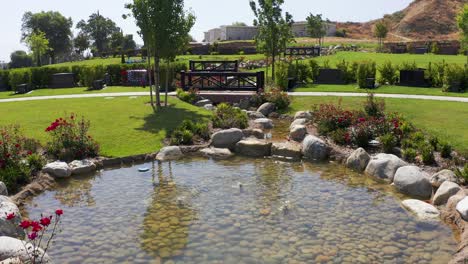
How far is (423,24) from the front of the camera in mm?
99188

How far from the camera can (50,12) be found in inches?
3775

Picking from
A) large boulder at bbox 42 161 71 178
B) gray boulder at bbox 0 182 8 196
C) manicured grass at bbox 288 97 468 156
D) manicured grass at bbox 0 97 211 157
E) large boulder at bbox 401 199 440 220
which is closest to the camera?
large boulder at bbox 401 199 440 220

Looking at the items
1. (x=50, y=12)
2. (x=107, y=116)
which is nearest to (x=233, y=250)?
(x=107, y=116)

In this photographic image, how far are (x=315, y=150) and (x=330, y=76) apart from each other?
51.5 feet

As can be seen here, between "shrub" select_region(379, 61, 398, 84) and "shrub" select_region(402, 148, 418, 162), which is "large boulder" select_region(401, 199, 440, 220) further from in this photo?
"shrub" select_region(379, 61, 398, 84)

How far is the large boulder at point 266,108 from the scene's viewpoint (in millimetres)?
21703

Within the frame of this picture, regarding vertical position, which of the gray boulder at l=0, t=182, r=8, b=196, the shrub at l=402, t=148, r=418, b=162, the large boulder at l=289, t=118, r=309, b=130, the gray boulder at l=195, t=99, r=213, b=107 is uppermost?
the gray boulder at l=195, t=99, r=213, b=107

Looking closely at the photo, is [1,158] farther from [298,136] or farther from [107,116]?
[298,136]

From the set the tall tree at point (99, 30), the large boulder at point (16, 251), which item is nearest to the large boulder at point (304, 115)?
A: the large boulder at point (16, 251)

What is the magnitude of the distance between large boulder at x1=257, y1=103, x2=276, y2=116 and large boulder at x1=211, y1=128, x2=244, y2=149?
569cm

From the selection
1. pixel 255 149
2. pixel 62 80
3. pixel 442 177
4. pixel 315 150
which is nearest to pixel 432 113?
pixel 315 150

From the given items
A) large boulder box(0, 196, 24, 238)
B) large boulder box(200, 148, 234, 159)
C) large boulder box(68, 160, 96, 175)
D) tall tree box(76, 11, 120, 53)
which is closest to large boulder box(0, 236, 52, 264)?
large boulder box(0, 196, 24, 238)

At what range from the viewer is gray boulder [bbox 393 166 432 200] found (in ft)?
36.9

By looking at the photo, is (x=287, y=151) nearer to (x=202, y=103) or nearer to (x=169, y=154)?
(x=169, y=154)
